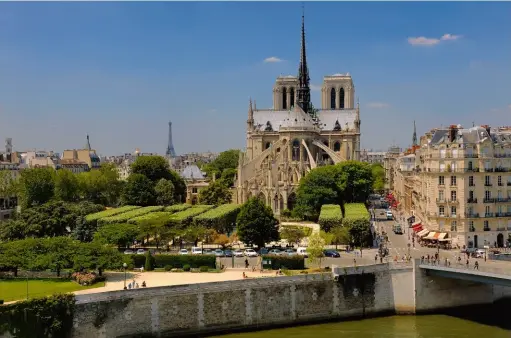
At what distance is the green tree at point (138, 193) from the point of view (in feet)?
292

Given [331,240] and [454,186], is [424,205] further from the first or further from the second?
[331,240]

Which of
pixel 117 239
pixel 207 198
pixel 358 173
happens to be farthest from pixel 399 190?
pixel 117 239

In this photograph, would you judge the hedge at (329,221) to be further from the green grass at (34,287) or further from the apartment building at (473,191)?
the green grass at (34,287)

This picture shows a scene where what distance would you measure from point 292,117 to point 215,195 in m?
23.5

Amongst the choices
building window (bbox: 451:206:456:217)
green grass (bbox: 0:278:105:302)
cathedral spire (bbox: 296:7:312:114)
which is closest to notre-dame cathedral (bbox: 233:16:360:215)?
cathedral spire (bbox: 296:7:312:114)

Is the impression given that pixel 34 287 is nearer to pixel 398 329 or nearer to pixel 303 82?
pixel 398 329

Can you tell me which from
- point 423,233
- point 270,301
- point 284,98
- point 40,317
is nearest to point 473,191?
point 423,233

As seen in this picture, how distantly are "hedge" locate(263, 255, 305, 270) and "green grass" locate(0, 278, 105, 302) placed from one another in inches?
501

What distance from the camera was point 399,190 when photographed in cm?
10094

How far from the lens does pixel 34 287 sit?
131 ft

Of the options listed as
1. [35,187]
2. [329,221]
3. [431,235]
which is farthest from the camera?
[35,187]

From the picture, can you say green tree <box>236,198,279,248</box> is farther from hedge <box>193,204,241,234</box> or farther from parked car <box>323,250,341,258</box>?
hedge <box>193,204,241,234</box>

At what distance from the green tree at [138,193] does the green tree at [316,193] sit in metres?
23.6

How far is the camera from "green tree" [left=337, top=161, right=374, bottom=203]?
7731 cm
